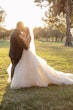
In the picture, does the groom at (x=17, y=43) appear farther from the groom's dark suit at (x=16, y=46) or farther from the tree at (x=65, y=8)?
the tree at (x=65, y=8)

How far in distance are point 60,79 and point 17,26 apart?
89.6 inches

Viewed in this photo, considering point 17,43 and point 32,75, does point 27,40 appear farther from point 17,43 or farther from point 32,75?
point 32,75

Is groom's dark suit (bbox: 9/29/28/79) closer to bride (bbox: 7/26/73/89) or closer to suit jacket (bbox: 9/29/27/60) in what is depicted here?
suit jacket (bbox: 9/29/27/60)

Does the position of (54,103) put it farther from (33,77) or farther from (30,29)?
(30,29)

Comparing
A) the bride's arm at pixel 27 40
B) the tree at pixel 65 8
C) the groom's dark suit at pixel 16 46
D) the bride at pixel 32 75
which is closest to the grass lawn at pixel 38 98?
the bride at pixel 32 75

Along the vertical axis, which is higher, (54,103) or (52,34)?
(54,103)

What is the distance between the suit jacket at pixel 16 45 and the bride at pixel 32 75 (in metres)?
0.16

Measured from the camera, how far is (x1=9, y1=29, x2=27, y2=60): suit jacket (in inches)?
437

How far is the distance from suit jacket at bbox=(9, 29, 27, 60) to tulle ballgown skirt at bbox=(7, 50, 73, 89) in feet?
0.56

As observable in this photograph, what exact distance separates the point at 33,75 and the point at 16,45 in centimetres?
115

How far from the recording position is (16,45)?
36.7ft

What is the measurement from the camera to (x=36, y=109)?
786 cm

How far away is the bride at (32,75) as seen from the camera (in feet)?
35.6

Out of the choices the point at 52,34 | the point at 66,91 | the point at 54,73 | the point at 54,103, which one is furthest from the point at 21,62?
the point at 52,34
